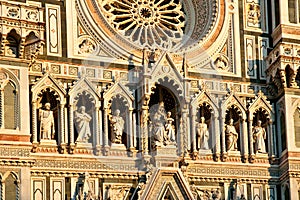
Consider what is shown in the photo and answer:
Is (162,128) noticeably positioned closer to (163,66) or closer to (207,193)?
(163,66)

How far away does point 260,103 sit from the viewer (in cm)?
2597

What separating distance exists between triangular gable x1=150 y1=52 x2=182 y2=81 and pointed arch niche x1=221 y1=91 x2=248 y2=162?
1.14 m

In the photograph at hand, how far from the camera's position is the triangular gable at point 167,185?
24167 mm

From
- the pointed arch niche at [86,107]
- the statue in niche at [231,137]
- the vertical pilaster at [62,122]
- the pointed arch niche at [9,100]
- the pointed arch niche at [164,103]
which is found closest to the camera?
the pointed arch niche at [9,100]

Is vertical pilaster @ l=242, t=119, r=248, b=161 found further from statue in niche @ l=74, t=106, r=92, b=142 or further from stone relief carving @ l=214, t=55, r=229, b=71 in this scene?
statue in niche @ l=74, t=106, r=92, b=142

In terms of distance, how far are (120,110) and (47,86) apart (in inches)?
61.0

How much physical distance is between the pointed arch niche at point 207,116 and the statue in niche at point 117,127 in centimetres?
138

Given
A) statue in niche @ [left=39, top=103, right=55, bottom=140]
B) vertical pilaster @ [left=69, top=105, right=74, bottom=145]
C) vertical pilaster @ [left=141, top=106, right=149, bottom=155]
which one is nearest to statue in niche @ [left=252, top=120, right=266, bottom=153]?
vertical pilaster @ [left=141, top=106, right=149, bottom=155]

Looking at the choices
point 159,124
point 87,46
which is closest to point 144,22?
point 87,46

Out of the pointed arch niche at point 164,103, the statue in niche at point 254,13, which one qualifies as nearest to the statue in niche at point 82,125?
the pointed arch niche at point 164,103

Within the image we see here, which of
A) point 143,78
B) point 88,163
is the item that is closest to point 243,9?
point 143,78

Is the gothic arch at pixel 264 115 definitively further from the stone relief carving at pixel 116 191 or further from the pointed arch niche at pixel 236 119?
the stone relief carving at pixel 116 191

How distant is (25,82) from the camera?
23688 millimetres

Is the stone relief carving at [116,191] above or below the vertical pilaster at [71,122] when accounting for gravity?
below
